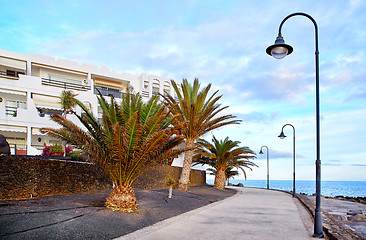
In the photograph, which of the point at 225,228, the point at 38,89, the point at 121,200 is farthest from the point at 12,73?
the point at 225,228

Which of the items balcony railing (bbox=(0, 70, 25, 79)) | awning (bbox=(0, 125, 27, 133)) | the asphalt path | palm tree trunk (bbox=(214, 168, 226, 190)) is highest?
balcony railing (bbox=(0, 70, 25, 79))

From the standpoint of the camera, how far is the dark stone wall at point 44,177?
29.3ft

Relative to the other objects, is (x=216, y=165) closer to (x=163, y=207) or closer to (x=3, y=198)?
(x=163, y=207)

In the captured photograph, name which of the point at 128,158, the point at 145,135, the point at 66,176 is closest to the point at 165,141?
the point at 145,135

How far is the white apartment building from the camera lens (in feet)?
83.1

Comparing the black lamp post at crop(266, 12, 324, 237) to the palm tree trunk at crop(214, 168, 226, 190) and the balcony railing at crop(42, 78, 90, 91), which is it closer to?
the palm tree trunk at crop(214, 168, 226, 190)

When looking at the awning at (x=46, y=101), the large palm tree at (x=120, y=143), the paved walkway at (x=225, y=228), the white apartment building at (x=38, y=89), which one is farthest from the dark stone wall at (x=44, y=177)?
the awning at (x=46, y=101)

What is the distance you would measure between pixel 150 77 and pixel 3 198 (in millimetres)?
29455

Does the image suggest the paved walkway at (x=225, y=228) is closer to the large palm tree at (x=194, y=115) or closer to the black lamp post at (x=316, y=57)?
the black lamp post at (x=316, y=57)

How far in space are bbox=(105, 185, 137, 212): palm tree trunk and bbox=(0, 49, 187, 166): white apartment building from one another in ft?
47.1

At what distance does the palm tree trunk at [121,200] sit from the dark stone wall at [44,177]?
2.29m

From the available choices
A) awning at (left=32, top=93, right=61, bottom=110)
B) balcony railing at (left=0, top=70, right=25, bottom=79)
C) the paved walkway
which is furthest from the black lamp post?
balcony railing at (left=0, top=70, right=25, bottom=79)

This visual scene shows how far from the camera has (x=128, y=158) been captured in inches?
399

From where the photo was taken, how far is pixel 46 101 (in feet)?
96.0
